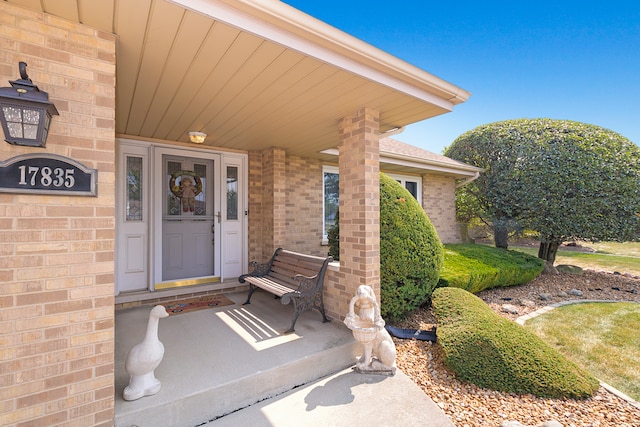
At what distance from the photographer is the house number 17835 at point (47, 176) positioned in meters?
1.68

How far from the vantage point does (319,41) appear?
2266 millimetres

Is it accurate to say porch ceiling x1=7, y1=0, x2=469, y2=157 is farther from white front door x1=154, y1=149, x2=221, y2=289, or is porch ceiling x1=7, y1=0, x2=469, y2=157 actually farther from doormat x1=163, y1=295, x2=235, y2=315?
doormat x1=163, y1=295, x2=235, y2=315

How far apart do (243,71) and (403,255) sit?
3.24 m

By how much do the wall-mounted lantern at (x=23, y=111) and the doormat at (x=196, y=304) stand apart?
10.4 feet

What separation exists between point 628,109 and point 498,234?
11363mm

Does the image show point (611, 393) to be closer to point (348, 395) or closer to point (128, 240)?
point (348, 395)

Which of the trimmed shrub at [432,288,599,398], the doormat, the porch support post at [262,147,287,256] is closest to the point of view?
the trimmed shrub at [432,288,599,398]

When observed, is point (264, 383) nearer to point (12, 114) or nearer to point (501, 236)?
point (12, 114)

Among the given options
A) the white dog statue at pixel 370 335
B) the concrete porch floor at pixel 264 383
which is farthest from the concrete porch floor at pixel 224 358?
the white dog statue at pixel 370 335

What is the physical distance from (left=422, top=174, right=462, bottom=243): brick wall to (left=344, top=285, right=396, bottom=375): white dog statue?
633cm

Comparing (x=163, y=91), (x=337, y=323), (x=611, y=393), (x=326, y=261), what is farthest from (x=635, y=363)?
(x=163, y=91)

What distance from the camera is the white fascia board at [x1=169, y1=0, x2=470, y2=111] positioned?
1.91 meters

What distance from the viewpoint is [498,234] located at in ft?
30.6

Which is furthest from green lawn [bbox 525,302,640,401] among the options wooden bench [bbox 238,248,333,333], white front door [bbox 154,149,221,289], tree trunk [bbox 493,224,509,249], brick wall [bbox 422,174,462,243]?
white front door [bbox 154,149,221,289]
